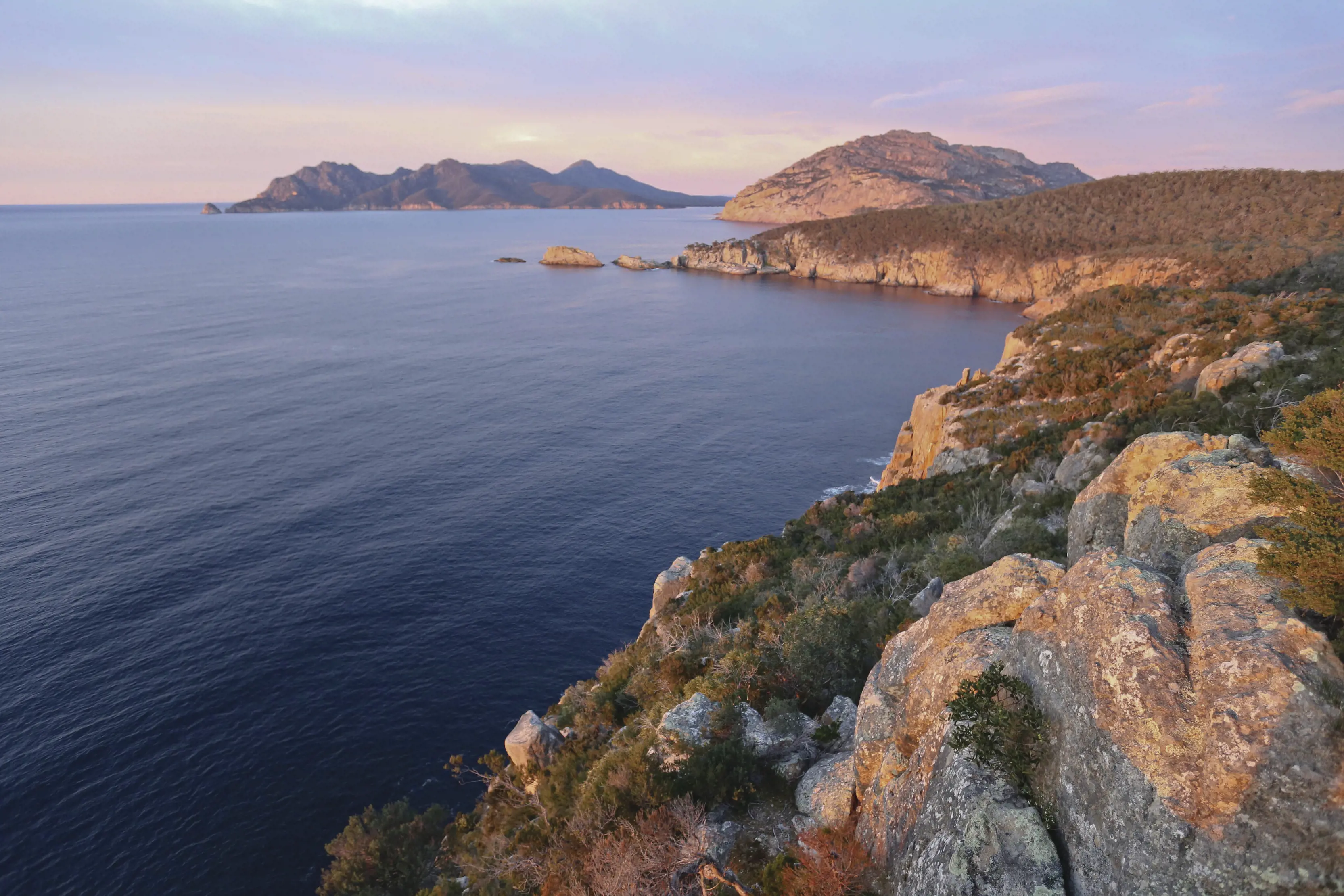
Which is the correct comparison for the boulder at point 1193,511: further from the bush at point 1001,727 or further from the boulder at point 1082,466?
the boulder at point 1082,466

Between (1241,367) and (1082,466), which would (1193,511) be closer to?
(1082,466)

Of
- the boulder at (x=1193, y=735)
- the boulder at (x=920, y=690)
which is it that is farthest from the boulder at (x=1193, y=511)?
the boulder at (x=920, y=690)

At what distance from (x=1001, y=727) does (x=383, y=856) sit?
88.7ft

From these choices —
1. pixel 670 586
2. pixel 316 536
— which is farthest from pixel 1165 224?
pixel 316 536

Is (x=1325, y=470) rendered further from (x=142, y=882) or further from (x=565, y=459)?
(x=565, y=459)

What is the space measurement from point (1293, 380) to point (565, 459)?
54.7m

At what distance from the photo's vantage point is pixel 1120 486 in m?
14.5

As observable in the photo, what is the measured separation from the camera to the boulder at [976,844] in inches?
322

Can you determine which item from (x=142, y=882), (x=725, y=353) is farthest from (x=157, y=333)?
(x=142, y=882)

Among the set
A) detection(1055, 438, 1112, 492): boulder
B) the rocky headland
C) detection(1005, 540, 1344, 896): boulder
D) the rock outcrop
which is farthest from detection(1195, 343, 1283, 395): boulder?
detection(1005, 540, 1344, 896): boulder

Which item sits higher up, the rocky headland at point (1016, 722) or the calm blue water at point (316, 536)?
the rocky headland at point (1016, 722)

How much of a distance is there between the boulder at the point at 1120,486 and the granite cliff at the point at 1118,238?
78.7 m

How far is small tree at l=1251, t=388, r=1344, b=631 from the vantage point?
7395 mm

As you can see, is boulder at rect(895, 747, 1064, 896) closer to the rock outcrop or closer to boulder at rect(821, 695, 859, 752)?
the rock outcrop
